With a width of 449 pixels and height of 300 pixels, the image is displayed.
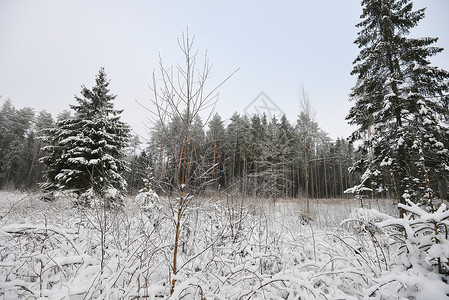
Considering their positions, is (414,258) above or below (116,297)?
above

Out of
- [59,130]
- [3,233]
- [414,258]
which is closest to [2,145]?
[59,130]

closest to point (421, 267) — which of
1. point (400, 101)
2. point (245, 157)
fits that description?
point (400, 101)

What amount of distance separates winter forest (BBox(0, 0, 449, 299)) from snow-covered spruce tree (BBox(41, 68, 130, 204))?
79 millimetres

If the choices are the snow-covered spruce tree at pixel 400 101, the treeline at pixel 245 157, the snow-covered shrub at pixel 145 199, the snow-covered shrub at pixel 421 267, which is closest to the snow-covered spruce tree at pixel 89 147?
the treeline at pixel 245 157

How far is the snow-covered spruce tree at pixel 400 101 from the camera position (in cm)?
586

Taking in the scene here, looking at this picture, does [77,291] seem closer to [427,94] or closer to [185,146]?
[185,146]

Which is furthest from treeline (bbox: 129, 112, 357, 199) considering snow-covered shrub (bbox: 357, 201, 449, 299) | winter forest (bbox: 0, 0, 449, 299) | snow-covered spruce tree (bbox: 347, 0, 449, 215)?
snow-covered spruce tree (bbox: 347, 0, 449, 215)

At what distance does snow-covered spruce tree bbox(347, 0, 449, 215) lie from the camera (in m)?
5.86

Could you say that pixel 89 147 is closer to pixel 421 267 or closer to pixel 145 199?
pixel 145 199

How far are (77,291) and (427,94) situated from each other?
1029cm

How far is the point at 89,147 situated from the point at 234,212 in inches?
364

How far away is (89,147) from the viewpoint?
9289 mm

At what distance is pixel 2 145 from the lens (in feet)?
85.7

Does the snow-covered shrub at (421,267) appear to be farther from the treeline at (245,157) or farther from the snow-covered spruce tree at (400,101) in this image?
the snow-covered spruce tree at (400,101)
